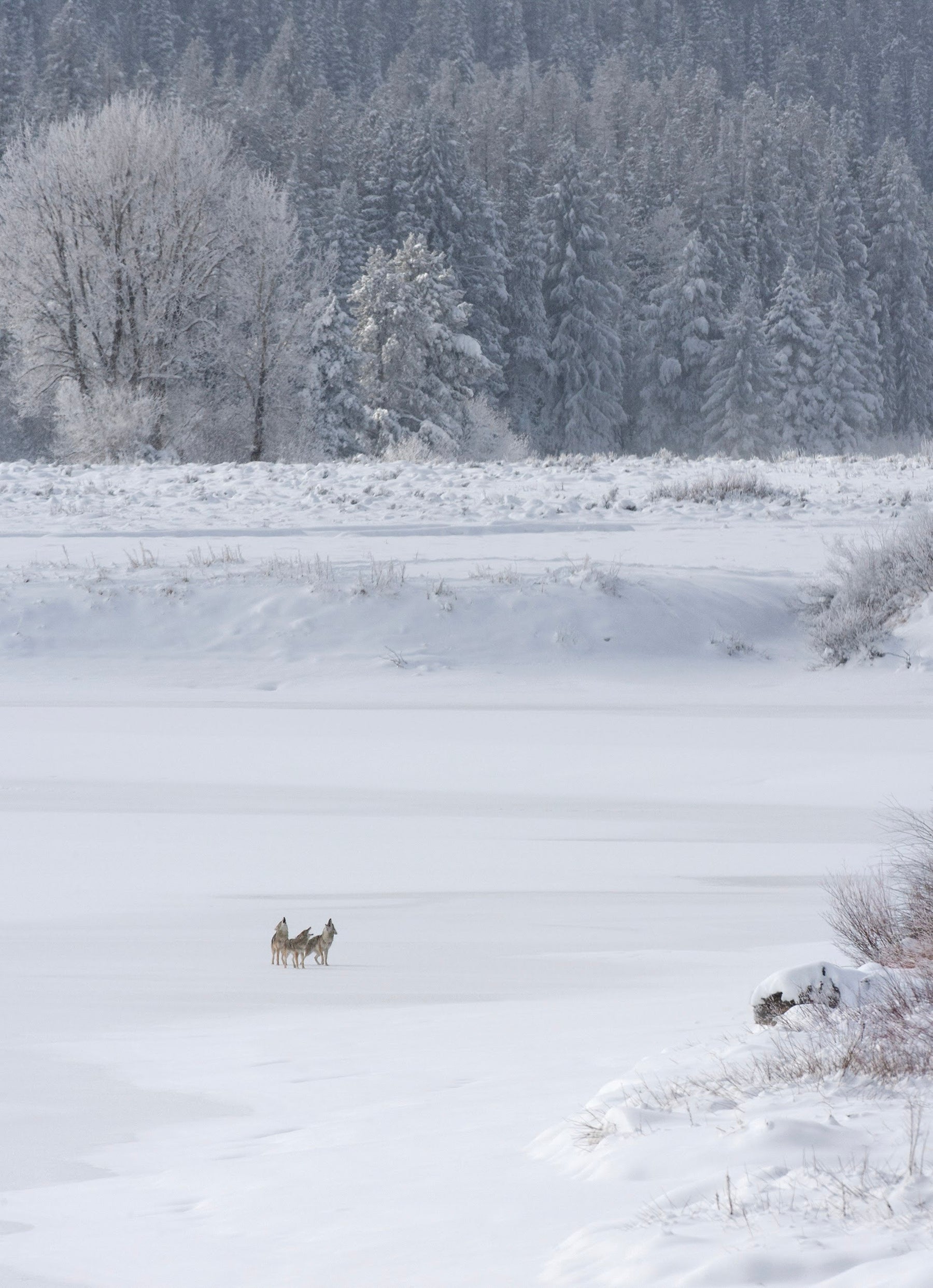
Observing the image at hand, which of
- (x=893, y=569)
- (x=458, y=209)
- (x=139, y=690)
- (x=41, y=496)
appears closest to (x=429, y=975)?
(x=139, y=690)

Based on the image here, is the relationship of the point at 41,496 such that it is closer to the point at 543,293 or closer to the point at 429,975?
the point at 429,975

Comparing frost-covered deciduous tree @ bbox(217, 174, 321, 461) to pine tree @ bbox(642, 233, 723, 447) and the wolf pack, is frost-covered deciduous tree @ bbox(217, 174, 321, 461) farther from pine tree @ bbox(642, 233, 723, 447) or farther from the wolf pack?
the wolf pack

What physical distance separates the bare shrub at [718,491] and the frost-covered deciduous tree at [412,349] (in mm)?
24553

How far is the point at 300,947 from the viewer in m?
6.32

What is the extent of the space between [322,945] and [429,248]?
5905 centimetres

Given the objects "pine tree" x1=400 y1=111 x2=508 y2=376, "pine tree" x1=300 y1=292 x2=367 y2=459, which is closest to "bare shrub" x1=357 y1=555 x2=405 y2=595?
"pine tree" x1=300 y1=292 x2=367 y2=459

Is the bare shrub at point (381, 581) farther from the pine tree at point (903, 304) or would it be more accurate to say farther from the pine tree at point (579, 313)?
the pine tree at point (903, 304)

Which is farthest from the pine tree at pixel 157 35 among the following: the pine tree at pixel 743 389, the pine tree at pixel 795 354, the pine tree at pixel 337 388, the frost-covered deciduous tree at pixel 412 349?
the pine tree at pixel 337 388

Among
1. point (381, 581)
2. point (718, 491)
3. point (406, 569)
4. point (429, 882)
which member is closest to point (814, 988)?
point (429, 882)

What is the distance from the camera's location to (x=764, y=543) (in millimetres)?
19016

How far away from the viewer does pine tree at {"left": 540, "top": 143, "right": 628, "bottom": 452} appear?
66.3 meters

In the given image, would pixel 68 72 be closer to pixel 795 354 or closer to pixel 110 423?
pixel 795 354

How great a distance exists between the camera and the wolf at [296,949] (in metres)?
6.30

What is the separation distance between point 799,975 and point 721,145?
3308 inches
